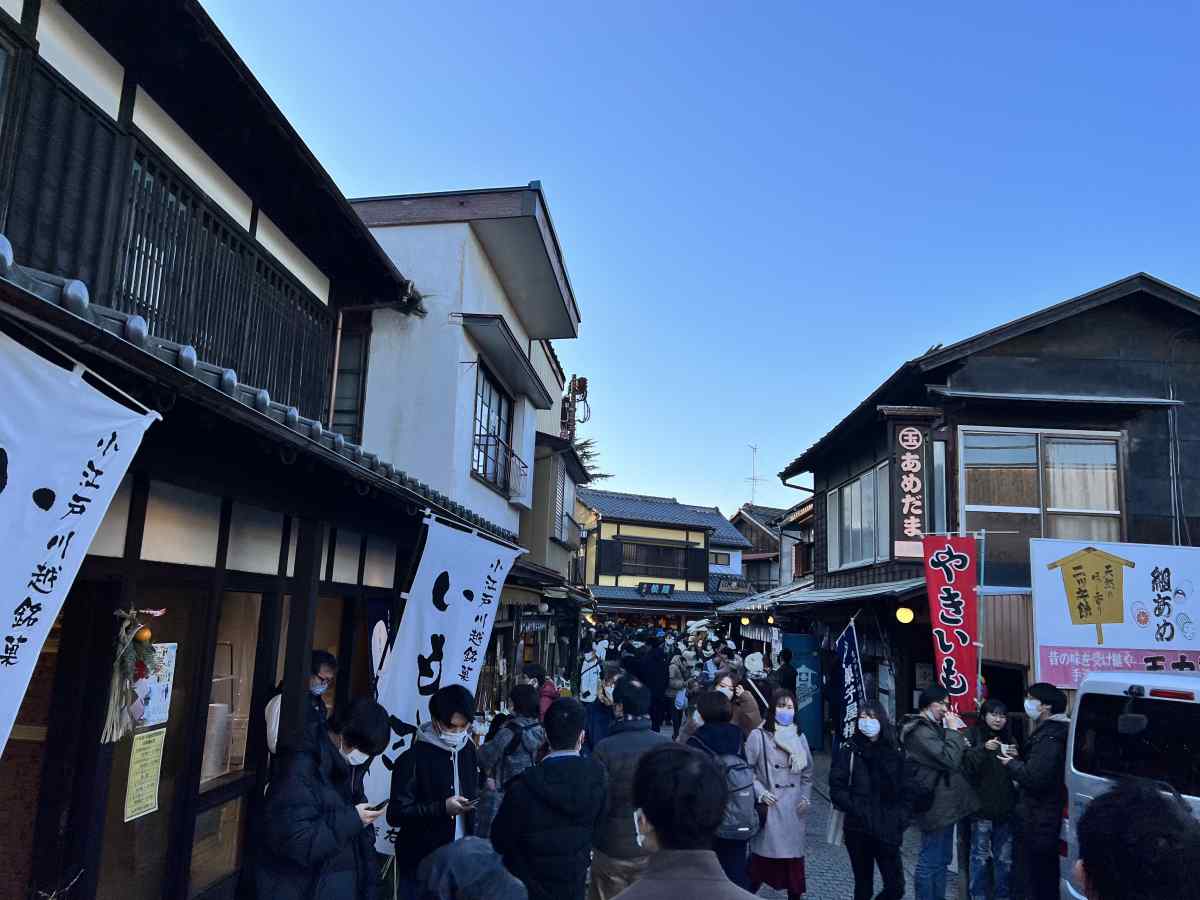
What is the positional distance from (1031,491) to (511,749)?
11.2m

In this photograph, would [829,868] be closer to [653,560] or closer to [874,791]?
[874,791]

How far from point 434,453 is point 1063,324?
11747 millimetres

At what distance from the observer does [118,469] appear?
137 inches

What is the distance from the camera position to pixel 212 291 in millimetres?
7391

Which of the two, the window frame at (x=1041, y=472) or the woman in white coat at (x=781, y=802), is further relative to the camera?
the window frame at (x=1041, y=472)

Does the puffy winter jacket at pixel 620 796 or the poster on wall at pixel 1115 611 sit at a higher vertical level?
the poster on wall at pixel 1115 611

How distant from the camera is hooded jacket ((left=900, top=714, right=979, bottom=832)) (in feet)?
24.5

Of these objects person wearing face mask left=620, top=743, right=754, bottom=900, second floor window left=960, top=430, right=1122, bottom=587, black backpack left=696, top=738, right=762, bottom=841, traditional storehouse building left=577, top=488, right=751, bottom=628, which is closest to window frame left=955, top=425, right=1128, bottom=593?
second floor window left=960, top=430, right=1122, bottom=587

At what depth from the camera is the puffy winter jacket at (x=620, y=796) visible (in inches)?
220

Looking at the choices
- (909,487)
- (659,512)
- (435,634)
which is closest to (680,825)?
(435,634)

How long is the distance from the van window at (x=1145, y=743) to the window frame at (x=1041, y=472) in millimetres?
7914

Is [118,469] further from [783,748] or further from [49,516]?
[783,748]

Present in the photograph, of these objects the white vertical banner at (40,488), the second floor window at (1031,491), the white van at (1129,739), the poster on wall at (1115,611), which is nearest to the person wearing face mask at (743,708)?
the white van at (1129,739)

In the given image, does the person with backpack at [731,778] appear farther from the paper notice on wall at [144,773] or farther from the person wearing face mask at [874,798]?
the paper notice on wall at [144,773]
